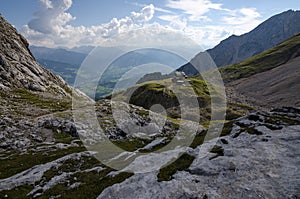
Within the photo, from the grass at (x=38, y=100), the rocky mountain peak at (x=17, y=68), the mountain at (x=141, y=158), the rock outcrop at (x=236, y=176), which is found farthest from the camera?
the rocky mountain peak at (x=17, y=68)

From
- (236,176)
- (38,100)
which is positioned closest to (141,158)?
(236,176)

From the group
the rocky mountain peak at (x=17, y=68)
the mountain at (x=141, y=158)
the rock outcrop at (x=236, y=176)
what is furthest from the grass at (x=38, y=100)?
the rock outcrop at (x=236, y=176)

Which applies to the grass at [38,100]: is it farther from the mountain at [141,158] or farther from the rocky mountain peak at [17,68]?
the mountain at [141,158]

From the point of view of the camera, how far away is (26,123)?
60.4m

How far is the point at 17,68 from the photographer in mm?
109125

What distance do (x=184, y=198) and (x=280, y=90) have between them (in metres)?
192

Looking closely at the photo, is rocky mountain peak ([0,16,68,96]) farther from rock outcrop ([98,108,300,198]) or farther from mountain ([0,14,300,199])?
rock outcrop ([98,108,300,198])

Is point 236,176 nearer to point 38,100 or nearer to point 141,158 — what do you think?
point 141,158

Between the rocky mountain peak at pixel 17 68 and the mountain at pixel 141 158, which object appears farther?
the rocky mountain peak at pixel 17 68

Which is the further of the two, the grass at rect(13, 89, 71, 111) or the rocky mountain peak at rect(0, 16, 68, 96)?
the rocky mountain peak at rect(0, 16, 68, 96)

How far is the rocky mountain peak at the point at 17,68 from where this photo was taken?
10031cm

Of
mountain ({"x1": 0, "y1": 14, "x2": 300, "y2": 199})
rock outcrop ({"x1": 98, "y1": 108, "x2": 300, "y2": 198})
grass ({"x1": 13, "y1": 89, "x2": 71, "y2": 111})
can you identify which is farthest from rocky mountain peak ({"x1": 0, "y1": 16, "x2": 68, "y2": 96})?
rock outcrop ({"x1": 98, "y1": 108, "x2": 300, "y2": 198})

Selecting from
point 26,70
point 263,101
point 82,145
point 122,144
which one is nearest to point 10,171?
point 82,145

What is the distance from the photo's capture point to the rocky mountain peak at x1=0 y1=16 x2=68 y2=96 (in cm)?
10031
